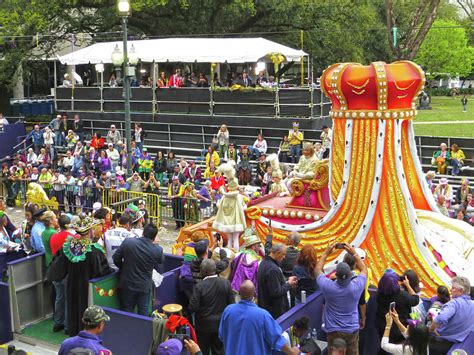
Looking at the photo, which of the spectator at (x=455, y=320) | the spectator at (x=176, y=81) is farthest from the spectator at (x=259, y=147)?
the spectator at (x=455, y=320)

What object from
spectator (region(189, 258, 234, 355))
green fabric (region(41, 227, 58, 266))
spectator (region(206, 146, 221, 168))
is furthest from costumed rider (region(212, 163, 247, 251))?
spectator (region(206, 146, 221, 168))

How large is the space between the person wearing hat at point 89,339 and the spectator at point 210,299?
155 centimetres

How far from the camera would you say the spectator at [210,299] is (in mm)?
7176

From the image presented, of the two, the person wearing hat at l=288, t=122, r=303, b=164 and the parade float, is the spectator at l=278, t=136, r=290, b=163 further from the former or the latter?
the parade float

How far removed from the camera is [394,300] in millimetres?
7191

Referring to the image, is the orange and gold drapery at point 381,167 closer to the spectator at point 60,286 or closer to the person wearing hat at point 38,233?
the spectator at point 60,286

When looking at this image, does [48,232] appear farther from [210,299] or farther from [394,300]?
[394,300]

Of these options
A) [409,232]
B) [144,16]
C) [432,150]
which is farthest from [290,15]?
[409,232]

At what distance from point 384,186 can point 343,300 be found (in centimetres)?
340

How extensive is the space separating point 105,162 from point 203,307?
46.7 feet

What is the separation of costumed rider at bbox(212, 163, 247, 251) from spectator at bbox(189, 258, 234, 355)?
165 inches

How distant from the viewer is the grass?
3034cm

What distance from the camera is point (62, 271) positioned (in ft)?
28.1

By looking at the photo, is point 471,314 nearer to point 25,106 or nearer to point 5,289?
point 5,289
